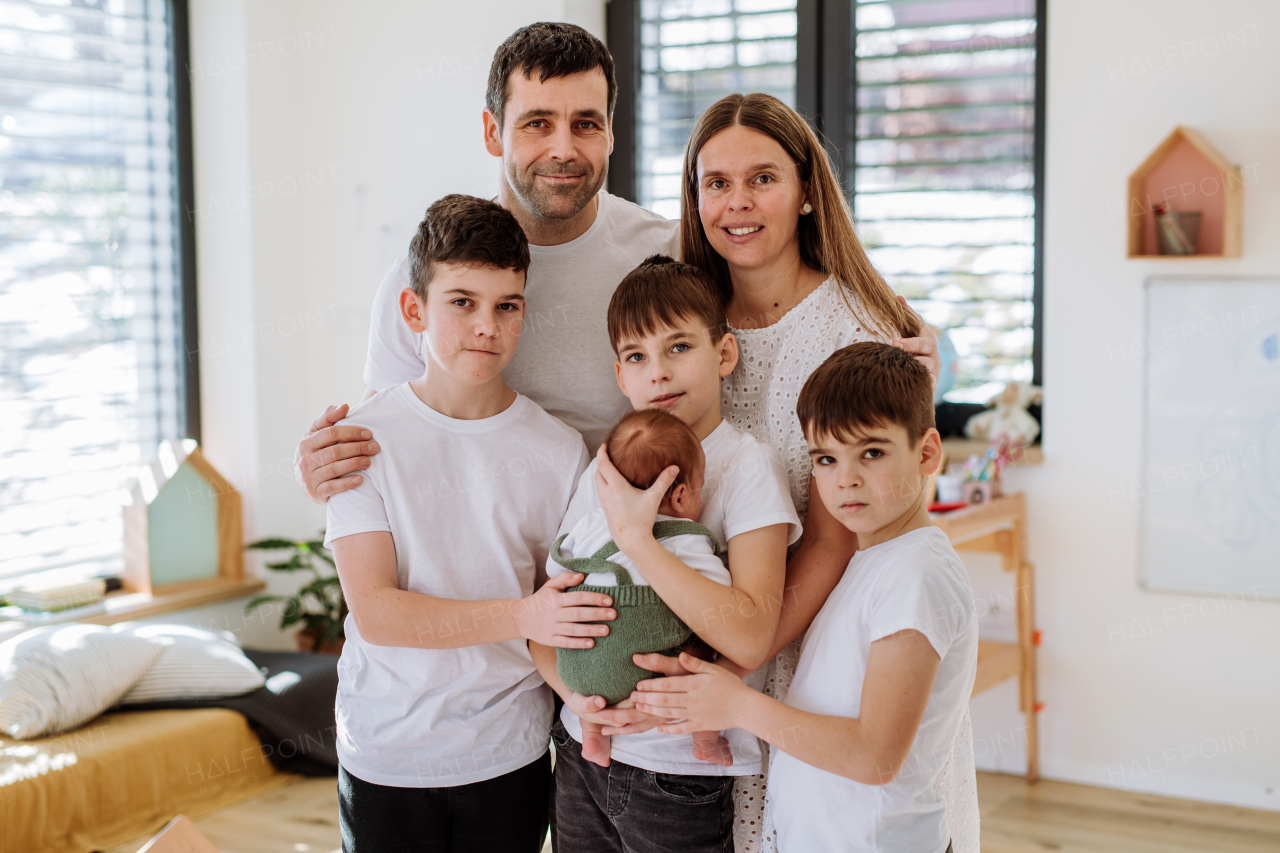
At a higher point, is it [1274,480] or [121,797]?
[1274,480]

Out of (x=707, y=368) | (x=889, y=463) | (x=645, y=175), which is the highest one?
(x=645, y=175)

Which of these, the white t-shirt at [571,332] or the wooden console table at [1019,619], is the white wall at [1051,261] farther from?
the white t-shirt at [571,332]

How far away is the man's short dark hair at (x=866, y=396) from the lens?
1.21 metres

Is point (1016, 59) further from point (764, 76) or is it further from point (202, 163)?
point (202, 163)

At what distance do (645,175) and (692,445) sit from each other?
2718mm

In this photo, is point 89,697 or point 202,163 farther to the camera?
point 202,163

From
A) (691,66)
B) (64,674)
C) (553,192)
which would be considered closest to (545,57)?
(553,192)

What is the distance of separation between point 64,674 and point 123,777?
0.32 m

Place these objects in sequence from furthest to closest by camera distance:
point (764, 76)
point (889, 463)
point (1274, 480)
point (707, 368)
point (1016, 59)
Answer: point (764, 76) < point (1016, 59) < point (1274, 480) < point (707, 368) < point (889, 463)

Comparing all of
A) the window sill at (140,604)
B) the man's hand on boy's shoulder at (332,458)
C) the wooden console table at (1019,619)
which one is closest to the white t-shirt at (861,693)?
the man's hand on boy's shoulder at (332,458)

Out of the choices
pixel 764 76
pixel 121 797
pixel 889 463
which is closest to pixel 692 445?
pixel 889 463

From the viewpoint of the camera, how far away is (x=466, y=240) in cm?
141

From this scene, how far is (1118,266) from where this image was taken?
311cm

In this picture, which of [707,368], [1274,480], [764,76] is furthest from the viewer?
[764,76]
